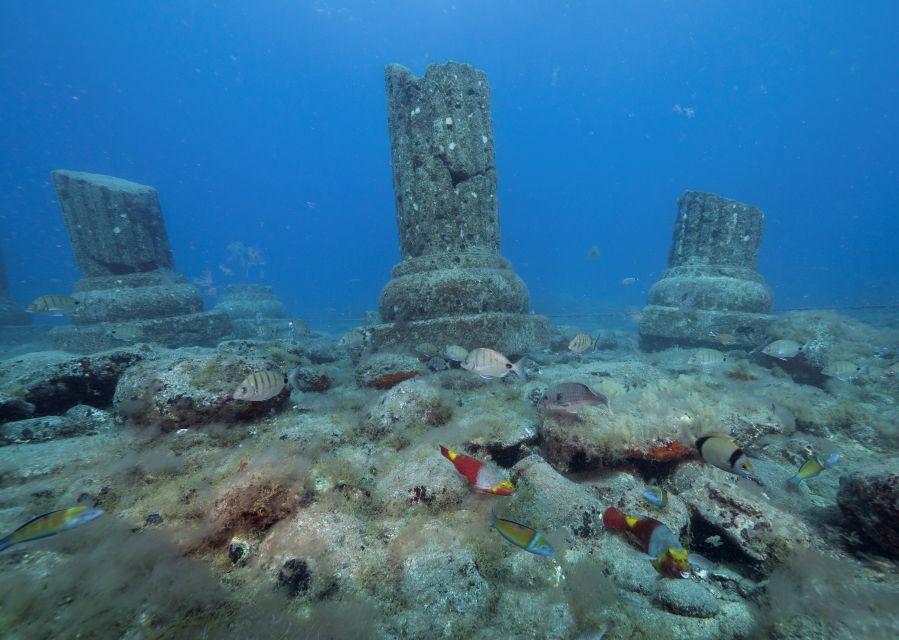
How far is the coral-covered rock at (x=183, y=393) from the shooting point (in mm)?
3592

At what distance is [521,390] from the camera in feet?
16.4

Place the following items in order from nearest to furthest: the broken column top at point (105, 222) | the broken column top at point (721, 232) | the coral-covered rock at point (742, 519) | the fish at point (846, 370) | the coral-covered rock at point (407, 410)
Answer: the coral-covered rock at point (742, 519) → the coral-covered rock at point (407, 410) → the fish at point (846, 370) → the broken column top at point (105, 222) → the broken column top at point (721, 232)

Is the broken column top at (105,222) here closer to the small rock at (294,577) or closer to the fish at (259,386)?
the fish at (259,386)

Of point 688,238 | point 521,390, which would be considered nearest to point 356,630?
point 521,390

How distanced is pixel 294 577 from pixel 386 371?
10.4 feet

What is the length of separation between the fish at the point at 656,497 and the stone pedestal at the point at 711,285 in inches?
298

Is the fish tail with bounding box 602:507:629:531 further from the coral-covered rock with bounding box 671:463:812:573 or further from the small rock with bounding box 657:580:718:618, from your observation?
the coral-covered rock with bounding box 671:463:812:573

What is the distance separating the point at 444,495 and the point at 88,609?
218 centimetres

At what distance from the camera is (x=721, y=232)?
966 cm

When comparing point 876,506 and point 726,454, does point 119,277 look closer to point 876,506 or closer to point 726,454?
point 726,454

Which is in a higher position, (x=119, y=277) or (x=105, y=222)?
(x=105, y=222)

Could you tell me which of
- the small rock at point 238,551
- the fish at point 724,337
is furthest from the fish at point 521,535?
the fish at point 724,337

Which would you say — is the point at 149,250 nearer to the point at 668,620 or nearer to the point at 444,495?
the point at 444,495

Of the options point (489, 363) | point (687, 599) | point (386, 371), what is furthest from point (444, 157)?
point (687, 599)
